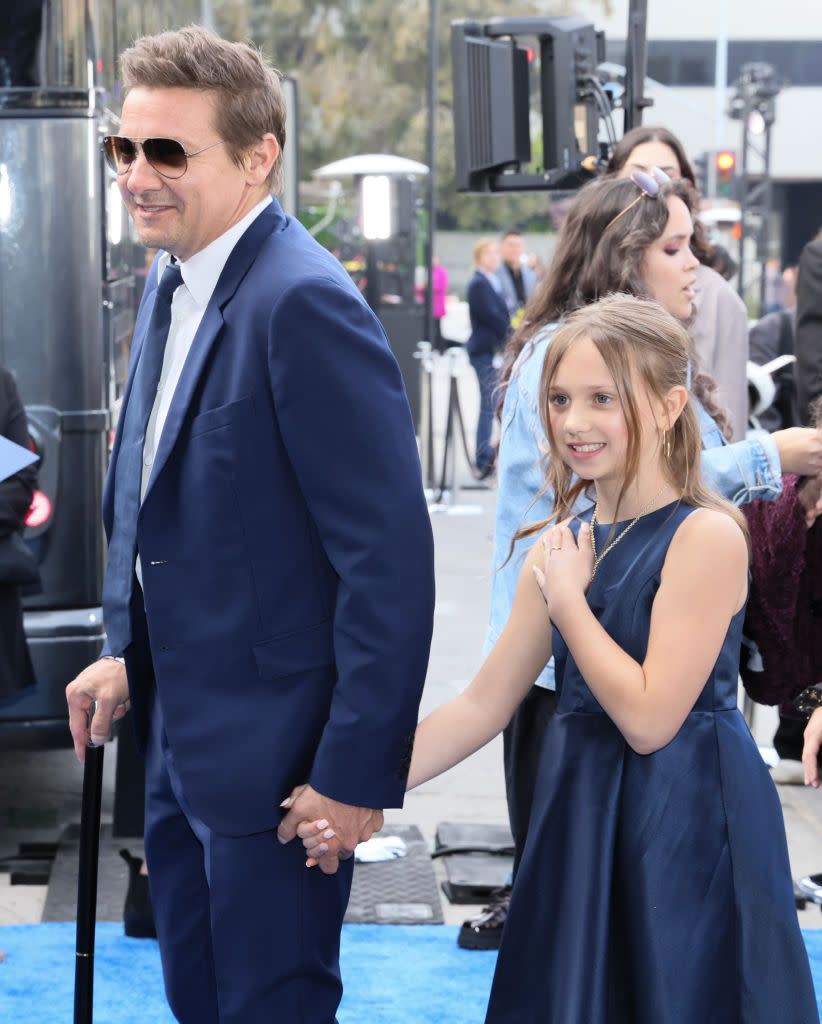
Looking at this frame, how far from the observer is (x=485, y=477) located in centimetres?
1402

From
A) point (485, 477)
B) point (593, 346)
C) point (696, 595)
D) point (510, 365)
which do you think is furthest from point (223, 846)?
point (485, 477)

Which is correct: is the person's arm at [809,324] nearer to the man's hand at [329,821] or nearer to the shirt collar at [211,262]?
the shirt collar at [211,262]

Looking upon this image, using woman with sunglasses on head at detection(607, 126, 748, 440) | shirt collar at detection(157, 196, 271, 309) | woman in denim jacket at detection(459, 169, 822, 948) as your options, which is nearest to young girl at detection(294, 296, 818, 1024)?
shirt collar at detection(157, 196, 271, 309)

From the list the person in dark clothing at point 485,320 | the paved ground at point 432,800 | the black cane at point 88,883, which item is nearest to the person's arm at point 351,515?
the black cane at point 88,883

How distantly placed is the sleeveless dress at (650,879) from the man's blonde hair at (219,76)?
0.92 metres

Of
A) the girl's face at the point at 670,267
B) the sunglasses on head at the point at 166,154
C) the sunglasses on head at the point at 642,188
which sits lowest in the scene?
the girl's face at the point at 670,267

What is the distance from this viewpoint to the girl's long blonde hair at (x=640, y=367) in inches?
107

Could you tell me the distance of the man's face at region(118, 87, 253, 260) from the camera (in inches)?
97.6

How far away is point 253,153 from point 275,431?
1.49 ft

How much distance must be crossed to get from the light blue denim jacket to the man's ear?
0.98 metres

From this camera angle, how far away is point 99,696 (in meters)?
2.85

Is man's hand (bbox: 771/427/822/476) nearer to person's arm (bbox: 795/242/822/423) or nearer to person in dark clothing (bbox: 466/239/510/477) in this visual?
person's arm (bbox: 795/242/822/423)

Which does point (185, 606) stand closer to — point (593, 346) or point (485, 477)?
point (593, 346)

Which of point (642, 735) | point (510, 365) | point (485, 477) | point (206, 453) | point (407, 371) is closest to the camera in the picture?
point (206, 453)
